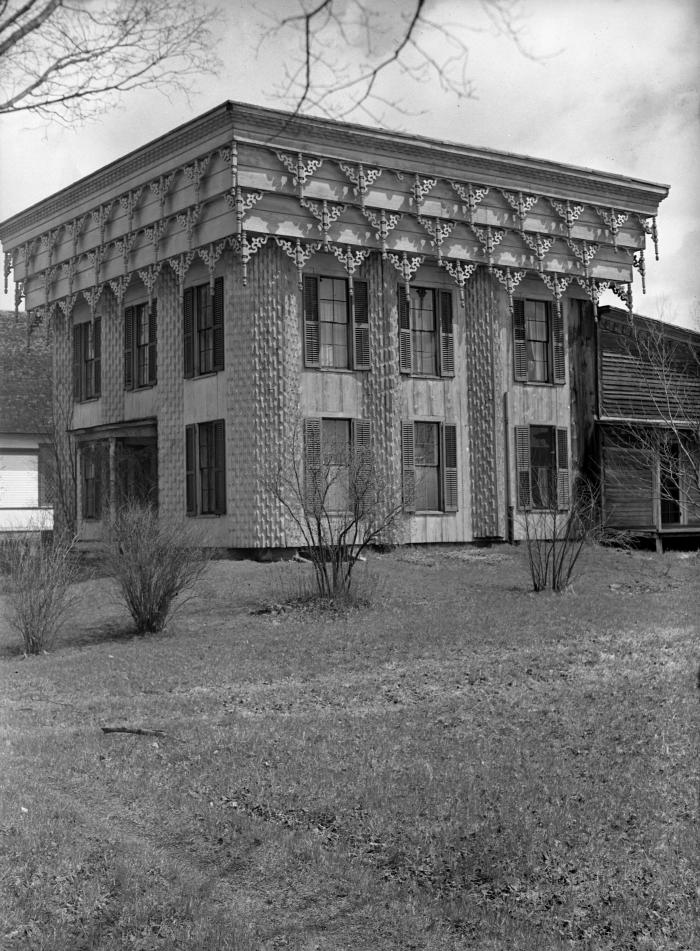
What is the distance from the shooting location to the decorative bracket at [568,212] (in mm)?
26172

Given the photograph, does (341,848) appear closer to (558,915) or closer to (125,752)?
(558,915)

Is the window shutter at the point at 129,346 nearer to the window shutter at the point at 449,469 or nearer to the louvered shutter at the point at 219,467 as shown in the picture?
the louvered shutter at the point at 219,467

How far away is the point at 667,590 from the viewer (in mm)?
20156

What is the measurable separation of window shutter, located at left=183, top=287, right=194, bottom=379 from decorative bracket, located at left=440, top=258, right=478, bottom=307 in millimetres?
5631

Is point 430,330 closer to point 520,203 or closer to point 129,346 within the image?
point 520,203

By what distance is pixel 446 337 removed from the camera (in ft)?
82.5

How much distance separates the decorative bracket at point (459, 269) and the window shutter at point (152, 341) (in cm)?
669

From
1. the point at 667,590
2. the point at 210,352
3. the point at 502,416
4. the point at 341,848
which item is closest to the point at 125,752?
the point at 341,848

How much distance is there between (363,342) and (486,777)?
16.8 m

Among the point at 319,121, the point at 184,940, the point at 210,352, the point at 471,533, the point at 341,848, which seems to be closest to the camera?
the point at 184,940

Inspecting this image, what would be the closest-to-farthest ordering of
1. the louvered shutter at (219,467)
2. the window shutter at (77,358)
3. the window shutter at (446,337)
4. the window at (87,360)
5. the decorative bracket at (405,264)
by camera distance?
the louvered shutter at (219,467) → the decorative bracket at (405,264) → the window shutter at (446,337) → the window at (87,360) → the window shutter at (77,358)

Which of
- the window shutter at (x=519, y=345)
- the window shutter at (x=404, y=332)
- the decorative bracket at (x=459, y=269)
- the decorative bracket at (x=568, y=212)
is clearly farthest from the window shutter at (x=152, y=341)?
the decorative bracket at (x=568, y=212)

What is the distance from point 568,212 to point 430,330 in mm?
4668

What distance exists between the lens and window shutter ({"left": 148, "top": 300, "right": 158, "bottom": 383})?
2556cm
